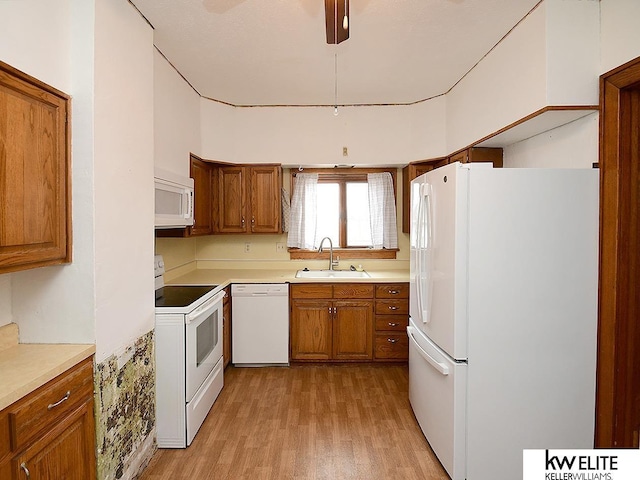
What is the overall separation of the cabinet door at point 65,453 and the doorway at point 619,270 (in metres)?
2.47

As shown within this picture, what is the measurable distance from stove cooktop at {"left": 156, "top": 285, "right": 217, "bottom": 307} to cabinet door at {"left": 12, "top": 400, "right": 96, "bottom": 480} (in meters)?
0.85

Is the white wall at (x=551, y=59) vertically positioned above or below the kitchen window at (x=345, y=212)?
above

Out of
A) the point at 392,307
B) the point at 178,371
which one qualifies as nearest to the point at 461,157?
the point at 392,307

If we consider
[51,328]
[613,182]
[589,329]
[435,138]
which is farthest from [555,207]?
[51,328]

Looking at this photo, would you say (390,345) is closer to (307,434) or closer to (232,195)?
(307,434)

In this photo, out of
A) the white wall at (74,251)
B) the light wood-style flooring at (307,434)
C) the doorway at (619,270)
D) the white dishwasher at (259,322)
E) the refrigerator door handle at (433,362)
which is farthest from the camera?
the white dishwasher at (259,322)

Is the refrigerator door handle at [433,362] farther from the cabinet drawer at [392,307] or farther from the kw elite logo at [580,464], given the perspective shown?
the cabinet drawer at [392,307]

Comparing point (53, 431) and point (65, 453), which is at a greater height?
point (53, 431)

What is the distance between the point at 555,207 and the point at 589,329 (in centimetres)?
66

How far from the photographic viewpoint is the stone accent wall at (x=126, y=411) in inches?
68.3

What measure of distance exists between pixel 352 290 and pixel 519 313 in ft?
5.91

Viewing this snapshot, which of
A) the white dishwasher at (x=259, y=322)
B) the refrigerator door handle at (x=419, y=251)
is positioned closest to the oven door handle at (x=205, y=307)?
the white dishwasher at (x=259, y=322)

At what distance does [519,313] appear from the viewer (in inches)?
75.9

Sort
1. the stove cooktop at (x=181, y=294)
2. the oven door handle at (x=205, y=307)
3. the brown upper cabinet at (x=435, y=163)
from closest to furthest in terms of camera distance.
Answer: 1. the oven door handle at (x=205, y=307)
2. the stove cooktop at (x=181, y=294)
3. the brown upper cabinet at (x=435, y=163)
